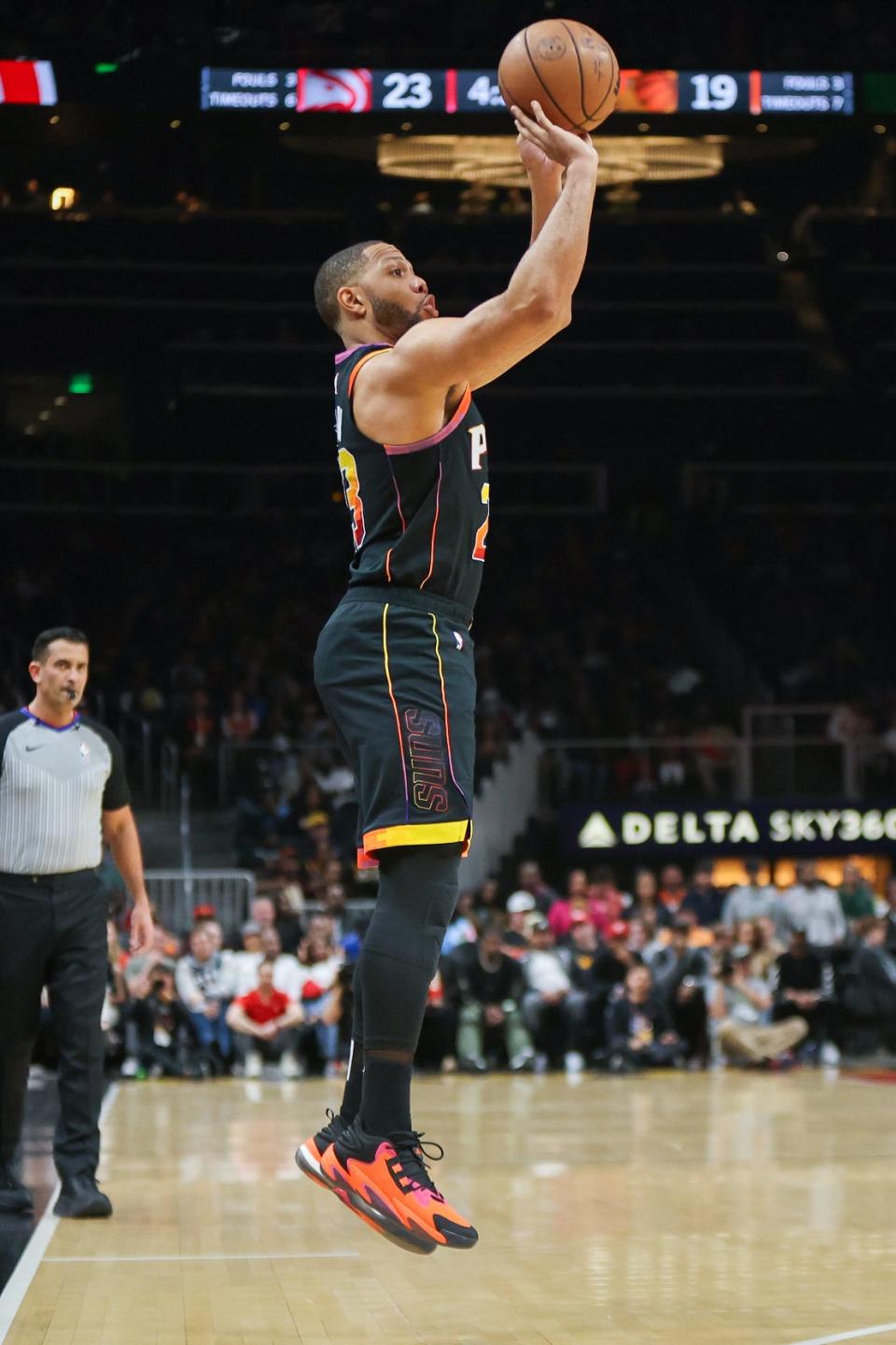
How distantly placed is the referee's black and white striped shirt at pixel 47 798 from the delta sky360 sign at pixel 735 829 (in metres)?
12.6

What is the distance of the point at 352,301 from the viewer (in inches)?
186

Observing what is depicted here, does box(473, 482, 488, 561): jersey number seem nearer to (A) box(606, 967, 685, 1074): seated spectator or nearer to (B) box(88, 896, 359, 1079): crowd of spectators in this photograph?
(B) box(88, 896, 359, 1079): crowd of spectators

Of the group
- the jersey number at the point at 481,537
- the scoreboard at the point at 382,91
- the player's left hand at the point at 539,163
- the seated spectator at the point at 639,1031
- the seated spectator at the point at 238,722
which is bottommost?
the seated spectator at the point at 639,1031

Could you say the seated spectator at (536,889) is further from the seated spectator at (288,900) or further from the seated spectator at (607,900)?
the seated spectator at (288,900)

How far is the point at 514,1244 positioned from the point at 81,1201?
5.89 feet

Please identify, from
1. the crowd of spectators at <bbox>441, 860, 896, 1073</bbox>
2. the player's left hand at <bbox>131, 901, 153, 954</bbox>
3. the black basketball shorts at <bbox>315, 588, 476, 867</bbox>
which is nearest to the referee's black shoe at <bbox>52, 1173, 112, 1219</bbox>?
the player's left hand at <bbox>131, 901, 153, 954</bbox>

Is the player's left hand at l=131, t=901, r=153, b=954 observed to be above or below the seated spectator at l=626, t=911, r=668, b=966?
above

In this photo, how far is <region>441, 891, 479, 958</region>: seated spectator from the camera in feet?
51.9

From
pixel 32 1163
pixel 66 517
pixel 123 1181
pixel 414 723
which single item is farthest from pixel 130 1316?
pixel 66 517

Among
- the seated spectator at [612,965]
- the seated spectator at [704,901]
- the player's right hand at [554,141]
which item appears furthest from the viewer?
the seated spectator at [704,901]

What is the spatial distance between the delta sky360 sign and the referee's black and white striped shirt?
1262cm

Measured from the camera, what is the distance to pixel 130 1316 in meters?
5.68

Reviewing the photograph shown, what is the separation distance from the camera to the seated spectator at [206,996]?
48.4 ft

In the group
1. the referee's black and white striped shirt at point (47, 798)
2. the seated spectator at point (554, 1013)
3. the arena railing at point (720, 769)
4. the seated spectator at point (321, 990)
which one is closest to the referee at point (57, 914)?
the referee's black and white striped shirt at point (47, 798)
